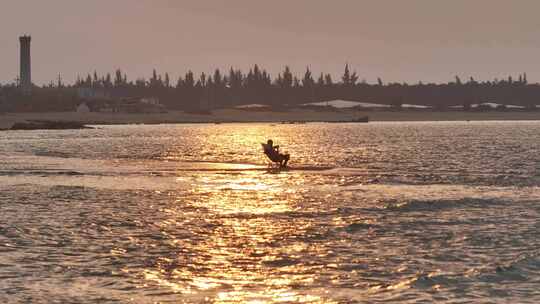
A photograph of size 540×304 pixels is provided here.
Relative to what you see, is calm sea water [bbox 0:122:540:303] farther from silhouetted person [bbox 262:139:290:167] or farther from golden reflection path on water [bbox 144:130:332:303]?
silhouetted person [bbox 262:139:290:167]

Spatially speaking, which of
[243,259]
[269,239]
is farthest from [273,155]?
[243,259]

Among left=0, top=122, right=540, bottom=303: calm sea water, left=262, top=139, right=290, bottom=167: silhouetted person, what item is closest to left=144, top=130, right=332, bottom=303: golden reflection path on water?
left=0, top=122, right=540, bottom=303: calm sea water

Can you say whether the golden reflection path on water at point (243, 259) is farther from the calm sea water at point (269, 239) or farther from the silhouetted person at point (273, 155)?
the silhouetted person at point (273, 155)

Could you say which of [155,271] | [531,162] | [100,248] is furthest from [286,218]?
[531,162]

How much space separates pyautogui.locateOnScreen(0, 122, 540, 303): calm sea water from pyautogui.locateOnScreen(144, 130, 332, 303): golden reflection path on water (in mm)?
49

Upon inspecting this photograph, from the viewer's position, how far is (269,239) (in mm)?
29297

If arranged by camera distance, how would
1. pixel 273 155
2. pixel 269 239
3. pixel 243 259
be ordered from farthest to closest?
pixel 273 155 < pixel 269 239 < pixel 243 259

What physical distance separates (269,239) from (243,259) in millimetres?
3699

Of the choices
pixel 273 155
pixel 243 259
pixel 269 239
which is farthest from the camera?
pixel 273 155

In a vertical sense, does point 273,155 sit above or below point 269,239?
above

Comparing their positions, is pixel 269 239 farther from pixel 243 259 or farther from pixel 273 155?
pixel 273 155

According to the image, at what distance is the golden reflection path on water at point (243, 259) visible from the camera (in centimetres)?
2156

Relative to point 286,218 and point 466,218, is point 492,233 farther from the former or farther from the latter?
point 286,218

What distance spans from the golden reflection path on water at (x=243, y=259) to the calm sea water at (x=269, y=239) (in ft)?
0.16
